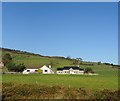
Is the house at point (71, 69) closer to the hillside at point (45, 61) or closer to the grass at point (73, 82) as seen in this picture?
the hillside at point (45, 61)

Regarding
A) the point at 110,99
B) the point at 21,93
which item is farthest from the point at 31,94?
the point at 110,99

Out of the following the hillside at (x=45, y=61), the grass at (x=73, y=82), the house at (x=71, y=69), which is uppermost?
the hillside at (x=45, y=61)

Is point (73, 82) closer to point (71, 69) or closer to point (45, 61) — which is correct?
point (71, 69)

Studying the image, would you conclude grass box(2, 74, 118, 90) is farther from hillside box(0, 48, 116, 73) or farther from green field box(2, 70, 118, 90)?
hillside box(0, 48, 116, 73)

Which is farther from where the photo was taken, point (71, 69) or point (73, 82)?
point (71, 69)

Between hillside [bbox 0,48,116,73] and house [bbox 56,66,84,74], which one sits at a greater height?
hillside [bbox 0,48,116,73]

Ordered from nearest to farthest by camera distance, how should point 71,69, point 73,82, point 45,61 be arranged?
point 73,82
point 71,69
point 45,61

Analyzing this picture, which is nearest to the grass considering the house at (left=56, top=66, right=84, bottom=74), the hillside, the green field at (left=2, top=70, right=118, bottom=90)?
the green field at (left=2, top=70, right=118, bottom=90)

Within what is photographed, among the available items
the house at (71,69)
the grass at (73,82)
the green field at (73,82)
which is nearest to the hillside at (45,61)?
the house at (71,69)

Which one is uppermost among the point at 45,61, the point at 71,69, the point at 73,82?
the point at 45,61

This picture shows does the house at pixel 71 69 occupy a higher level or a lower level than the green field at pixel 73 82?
higher

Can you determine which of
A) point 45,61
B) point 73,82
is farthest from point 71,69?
point 73,82

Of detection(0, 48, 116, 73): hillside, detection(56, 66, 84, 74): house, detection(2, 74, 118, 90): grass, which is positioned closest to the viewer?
detection(2, 74, 118, 90): grass

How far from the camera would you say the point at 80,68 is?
9781cm
